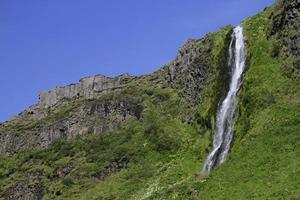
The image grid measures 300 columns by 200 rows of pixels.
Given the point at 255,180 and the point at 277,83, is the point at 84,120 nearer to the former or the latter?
the point at 277,83

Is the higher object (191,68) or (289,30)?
(191,68)

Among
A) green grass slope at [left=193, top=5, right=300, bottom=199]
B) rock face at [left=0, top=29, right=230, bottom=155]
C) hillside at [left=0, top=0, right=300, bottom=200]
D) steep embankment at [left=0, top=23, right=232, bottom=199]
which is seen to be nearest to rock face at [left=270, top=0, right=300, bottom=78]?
hillside at [left=0, top=0, right=300, bottom=200]

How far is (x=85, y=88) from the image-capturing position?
128 m

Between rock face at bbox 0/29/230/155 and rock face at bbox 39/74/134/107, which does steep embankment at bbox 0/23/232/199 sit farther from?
rock face at bbox 39/74/134/107

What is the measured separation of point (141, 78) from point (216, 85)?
3882cm

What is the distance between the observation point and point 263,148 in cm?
5881

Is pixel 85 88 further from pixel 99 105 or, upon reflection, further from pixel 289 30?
pixel 289 30

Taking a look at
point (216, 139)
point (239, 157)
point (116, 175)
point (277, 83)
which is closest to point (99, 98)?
point (116, 175)

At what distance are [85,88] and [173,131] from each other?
4132cm

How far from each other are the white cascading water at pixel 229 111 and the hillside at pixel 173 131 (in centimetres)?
129

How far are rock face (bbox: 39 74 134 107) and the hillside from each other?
287 millimetres

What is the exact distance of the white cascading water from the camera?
7050 cm

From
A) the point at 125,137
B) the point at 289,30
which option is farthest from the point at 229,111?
the point at 125,137

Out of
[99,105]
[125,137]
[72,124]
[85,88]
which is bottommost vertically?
[125,137]
